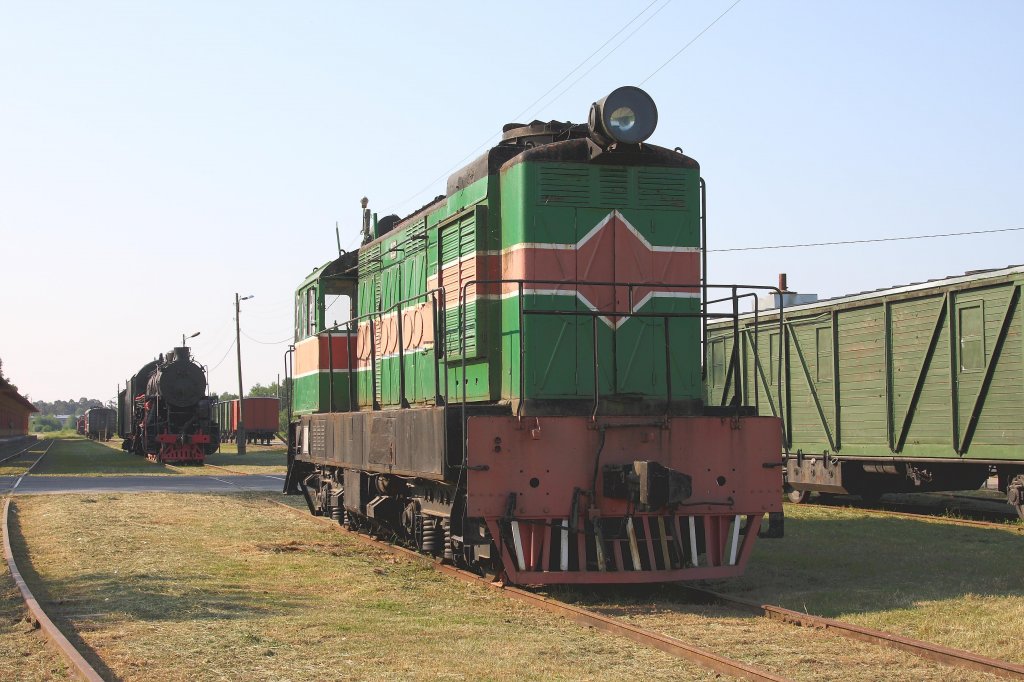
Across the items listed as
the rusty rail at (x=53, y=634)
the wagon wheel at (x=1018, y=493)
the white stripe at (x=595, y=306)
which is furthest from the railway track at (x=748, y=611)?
the wagon wheel at (x=1018, y=493)

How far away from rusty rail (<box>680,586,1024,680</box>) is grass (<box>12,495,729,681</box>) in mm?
1315

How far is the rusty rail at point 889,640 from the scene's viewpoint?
5.81 metres

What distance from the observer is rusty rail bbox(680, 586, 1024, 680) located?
581cm

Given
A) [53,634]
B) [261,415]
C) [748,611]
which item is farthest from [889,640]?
[261,415]

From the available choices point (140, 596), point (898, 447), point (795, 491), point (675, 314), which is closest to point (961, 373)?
point (898, 447)

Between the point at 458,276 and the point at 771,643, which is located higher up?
the point at 458,276

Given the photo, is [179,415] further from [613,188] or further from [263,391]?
[263,391]

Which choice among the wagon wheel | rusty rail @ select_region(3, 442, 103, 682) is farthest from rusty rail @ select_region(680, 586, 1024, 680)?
the wagon wheel

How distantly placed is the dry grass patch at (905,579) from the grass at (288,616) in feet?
6.55

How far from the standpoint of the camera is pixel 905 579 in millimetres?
9312

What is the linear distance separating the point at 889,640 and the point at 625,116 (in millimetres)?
4468

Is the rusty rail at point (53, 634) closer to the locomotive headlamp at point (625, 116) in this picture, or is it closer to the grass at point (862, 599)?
the grass at point (862, 599)

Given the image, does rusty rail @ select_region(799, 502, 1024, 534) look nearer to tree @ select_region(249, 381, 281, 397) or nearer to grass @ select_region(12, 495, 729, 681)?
grass @ select_region(12, 495, 729, 681)

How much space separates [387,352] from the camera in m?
11.9
